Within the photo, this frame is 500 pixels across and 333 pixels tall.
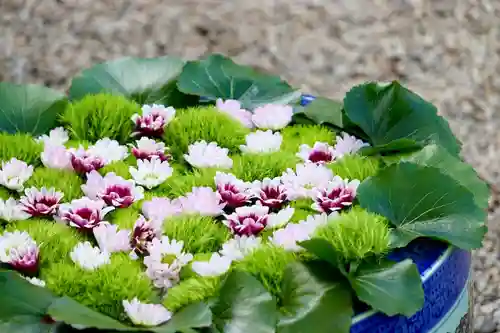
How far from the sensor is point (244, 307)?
2.22 ft

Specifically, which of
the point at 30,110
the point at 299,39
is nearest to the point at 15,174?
the point at 30,110

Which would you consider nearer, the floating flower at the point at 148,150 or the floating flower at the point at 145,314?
the floating flower at the point at 145,314

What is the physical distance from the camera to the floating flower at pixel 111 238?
74 centimetres

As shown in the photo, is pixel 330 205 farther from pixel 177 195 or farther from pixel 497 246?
pixel 497 246

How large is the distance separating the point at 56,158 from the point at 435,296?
381 millimetres

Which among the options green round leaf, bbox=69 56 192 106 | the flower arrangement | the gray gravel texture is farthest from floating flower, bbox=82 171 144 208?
the gray gravel texture

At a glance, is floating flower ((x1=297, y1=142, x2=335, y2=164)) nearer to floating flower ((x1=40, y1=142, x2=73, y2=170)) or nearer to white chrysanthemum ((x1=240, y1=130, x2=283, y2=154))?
white chrysanthemum ((x1=240, y1=130, x2=283, y2=154))

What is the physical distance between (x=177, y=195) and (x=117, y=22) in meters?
1.39

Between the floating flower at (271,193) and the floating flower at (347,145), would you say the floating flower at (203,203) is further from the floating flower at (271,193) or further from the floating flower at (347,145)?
the floating flower at (347,145)

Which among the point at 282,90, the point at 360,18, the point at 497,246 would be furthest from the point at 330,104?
the point at 360,18

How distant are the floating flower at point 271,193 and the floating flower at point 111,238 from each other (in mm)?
132

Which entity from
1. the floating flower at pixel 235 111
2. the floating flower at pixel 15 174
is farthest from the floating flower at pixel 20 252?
the floating flower at pixel 235 111

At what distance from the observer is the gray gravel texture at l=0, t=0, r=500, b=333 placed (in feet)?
6.79

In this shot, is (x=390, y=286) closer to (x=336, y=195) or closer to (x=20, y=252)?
(x=336, y=195)
